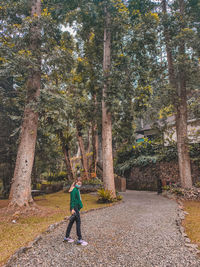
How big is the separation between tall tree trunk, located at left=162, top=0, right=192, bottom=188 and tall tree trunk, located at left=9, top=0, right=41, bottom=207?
8169 mm

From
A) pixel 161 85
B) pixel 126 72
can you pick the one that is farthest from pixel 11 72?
pixel 161 85

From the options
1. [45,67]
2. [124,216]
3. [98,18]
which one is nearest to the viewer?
[124,216]

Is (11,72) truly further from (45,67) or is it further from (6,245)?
(6,245)

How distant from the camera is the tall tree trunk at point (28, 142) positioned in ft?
24.4

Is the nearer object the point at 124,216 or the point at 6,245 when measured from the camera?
the point at 6,245

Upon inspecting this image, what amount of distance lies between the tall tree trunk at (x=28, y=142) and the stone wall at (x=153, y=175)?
996 cm

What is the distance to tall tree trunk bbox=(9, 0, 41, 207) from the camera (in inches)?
293

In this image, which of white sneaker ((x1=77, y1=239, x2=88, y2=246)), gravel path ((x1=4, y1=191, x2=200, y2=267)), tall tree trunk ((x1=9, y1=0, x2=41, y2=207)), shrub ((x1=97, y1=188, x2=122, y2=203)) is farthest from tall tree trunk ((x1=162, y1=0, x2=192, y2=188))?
white sneaker ((x1=77, y1=239, x2=88, y2=246))

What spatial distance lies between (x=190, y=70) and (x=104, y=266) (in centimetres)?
1112

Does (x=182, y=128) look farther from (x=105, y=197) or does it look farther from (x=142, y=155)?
(x=142, y=155)

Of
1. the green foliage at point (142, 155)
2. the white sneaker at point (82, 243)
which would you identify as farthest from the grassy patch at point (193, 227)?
the green foliage at point (142, 155)

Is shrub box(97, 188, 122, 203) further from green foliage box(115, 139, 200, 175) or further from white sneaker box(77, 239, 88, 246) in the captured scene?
green foliage box(115, 139, 200, 175)

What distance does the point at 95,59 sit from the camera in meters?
13.9

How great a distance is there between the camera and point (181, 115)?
478 inches
